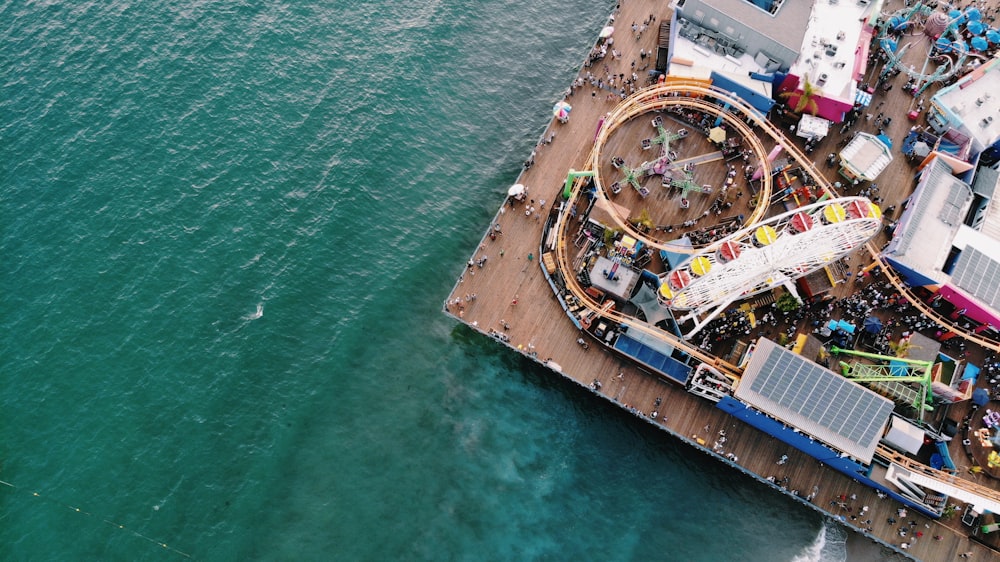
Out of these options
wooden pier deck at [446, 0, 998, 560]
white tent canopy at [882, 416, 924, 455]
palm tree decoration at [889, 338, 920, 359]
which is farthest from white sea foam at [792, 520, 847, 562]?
palm tree decoration at [889, 338, 920, 359]

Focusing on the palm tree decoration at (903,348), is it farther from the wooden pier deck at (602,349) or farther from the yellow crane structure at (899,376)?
the wooden pier deck at (602,349)

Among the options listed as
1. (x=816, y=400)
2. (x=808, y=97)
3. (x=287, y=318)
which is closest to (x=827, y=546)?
(x=816, y=400)

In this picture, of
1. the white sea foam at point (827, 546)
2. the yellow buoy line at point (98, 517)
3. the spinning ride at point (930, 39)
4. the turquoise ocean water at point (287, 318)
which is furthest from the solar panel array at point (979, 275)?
the yellow buoy line at point (98, 517)

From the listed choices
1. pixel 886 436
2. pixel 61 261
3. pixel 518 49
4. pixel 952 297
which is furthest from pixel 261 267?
pixel 952 297

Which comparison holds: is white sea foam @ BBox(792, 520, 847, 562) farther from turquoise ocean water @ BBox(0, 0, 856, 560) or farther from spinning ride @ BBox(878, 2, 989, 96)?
spinning ride @ BBox(878, 2, 989, 96)

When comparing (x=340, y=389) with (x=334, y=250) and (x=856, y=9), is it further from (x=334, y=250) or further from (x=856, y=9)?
(x=856, y=9)
